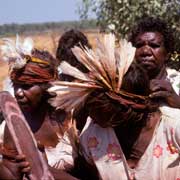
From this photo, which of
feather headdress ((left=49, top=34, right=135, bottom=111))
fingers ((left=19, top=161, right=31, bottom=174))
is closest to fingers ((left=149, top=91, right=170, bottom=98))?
feather headdress ((left=49, top=34, right=135, bottom=111))

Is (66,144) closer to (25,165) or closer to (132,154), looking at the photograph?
(132,154)

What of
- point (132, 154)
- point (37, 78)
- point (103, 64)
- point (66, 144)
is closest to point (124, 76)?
point (103, 64)

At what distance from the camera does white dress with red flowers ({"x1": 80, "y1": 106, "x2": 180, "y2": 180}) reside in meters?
3.54

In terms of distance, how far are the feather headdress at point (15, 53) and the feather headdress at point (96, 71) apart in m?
1.03

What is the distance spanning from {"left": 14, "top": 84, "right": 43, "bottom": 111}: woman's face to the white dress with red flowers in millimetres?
803

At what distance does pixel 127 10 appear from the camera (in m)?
12.8

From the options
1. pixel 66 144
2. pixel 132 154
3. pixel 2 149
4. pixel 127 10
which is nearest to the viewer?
pixel 2 149

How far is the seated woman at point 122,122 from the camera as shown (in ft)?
11.1

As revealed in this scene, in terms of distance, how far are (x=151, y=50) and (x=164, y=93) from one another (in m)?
1.00

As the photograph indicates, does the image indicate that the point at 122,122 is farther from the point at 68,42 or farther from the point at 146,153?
the point at 68,42

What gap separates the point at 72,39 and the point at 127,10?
230 inches

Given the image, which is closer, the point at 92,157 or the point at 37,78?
the point at 92,157

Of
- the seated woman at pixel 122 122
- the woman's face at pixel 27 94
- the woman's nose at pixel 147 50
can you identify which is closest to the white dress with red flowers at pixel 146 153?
the seated woman at pixel 122 122

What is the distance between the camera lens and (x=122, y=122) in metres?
3.50
